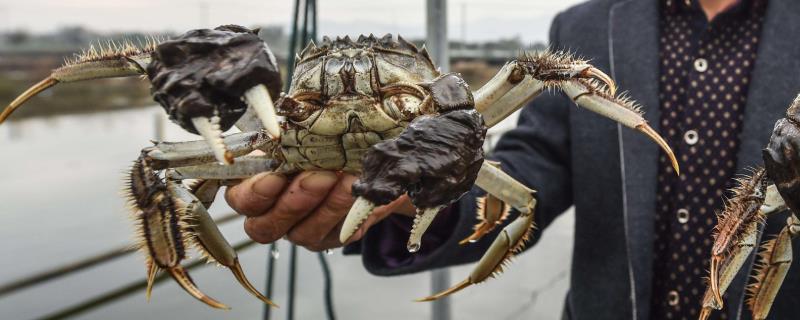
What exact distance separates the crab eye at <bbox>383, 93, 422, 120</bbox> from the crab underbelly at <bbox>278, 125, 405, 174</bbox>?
3 centimetres

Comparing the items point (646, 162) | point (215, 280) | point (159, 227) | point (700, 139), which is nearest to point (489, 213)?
point (646, 162)

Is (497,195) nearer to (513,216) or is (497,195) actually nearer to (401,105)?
(401,105)

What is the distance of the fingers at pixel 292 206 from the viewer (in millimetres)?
1312

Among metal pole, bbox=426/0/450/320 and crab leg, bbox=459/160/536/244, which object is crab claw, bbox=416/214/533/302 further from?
metal pole, bbox=426/0/450/320

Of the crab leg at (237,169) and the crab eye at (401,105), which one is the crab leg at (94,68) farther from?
the crab eye at (401,105)

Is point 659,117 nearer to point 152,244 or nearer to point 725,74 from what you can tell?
point 725,74

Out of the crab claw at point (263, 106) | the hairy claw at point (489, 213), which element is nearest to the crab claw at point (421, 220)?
the crab claw at point (263, 106)

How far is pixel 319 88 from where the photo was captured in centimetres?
132

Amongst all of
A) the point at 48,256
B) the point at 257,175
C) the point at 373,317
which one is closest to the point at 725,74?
the point at 257,175

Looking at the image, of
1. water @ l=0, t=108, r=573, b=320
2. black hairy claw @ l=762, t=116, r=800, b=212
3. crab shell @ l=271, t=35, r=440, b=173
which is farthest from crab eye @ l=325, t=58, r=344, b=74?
water @ l=0, t=108, r=573, b=320

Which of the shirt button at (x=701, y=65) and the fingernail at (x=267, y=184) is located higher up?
the shirt button at (x=701, y=65)

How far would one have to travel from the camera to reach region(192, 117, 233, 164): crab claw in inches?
35.1

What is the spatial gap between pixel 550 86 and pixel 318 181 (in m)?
0.47

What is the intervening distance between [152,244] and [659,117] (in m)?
1.34
